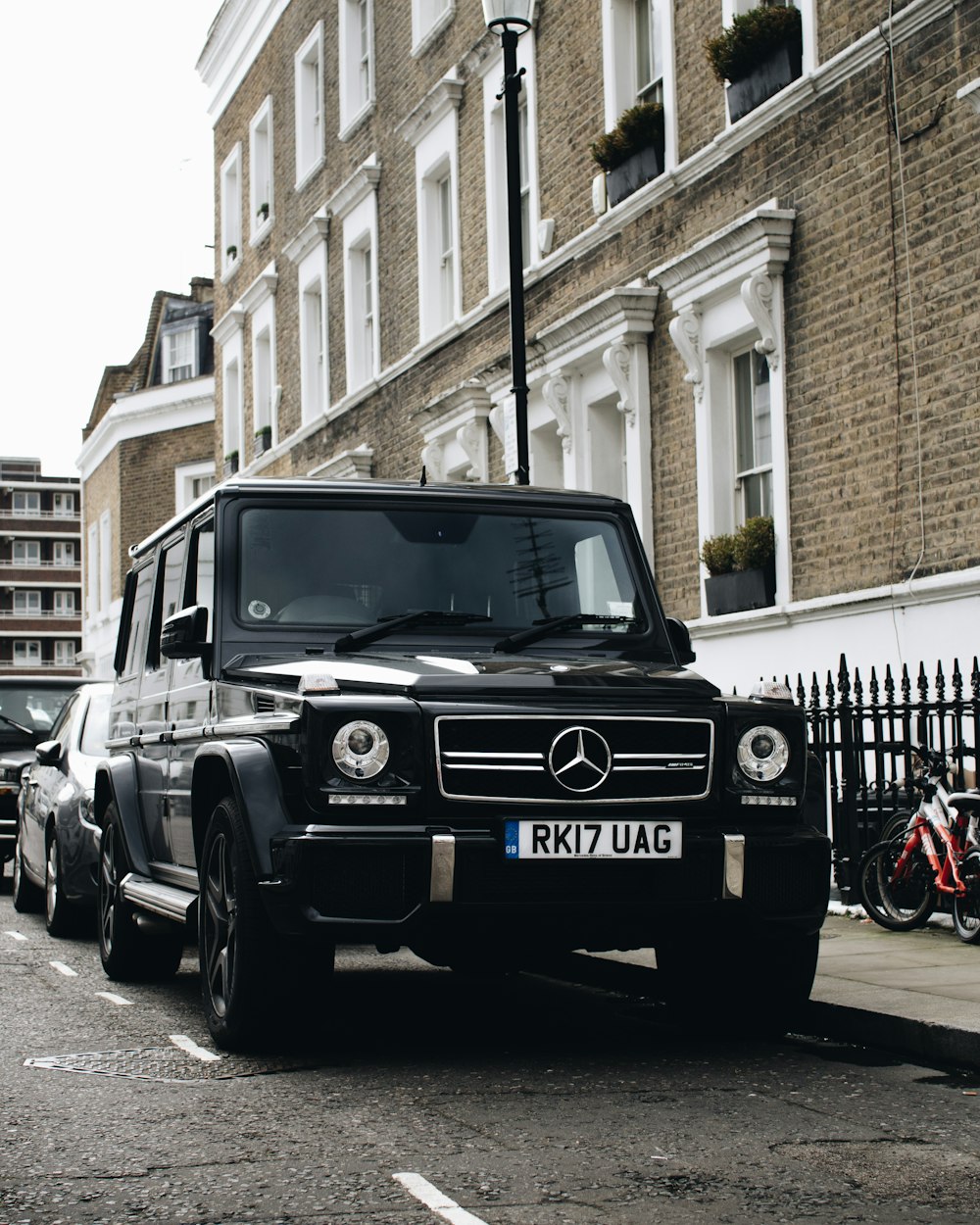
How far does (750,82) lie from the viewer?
15.2 meters

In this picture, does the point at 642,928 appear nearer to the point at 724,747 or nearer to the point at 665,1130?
the point at 724,747

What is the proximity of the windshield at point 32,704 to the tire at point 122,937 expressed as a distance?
8255 millimetres

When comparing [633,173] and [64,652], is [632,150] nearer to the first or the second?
[633,173]

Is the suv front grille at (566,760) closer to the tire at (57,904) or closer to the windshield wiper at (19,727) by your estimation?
the tire at (57,904)

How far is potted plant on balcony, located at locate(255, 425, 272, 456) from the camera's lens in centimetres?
3088

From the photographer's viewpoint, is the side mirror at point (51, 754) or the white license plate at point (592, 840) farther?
the side mirror at point (51, 754)

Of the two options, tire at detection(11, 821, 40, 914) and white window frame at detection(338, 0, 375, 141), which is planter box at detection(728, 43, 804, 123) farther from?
white window frame at detection(338, 0, 375, 141)

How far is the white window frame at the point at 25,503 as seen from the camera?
131125 mm

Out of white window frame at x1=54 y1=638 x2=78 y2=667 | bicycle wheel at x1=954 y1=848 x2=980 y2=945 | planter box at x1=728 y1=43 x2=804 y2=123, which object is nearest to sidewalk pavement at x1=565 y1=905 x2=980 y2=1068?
bicycle wheel at x1=954 y1=848 x2=980 y2=945

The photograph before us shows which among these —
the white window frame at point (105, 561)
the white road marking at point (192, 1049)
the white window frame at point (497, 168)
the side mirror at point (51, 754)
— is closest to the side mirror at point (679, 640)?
the white road marking at point (192, 1049)

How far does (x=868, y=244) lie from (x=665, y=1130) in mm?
9241

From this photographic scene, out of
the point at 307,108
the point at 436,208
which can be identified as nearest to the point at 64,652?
the point at 307,108

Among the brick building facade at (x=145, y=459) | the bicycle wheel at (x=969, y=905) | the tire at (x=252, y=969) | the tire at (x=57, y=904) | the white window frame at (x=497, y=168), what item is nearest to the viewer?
the tire at (x=252, y=969)

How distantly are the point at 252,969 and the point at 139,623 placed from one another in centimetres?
386
